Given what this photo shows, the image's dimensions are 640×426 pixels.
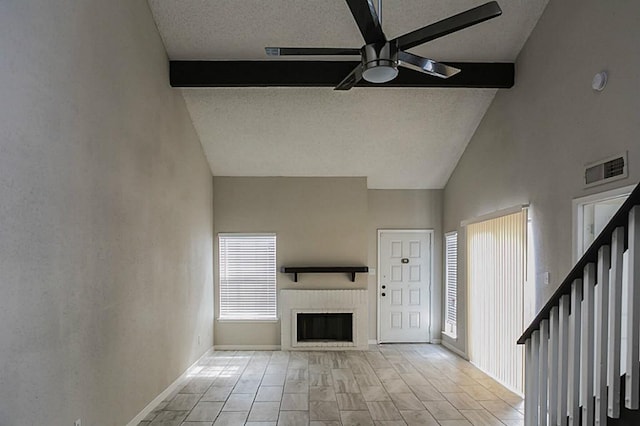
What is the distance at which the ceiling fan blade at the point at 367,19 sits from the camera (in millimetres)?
2588

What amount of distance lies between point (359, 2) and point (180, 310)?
4.45 metres

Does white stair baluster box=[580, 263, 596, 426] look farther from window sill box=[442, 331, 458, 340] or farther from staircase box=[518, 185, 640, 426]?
window sill box=[442, 331, 458, 340]

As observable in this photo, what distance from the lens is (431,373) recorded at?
6184 mm

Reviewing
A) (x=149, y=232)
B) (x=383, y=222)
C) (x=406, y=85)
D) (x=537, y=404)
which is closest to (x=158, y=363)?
(x=149, y=232)

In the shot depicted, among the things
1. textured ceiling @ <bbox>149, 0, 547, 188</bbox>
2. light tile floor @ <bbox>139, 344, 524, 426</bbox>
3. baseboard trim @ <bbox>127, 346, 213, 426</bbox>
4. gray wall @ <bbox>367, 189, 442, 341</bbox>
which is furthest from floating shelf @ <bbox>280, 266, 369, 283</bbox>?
baseboard trim @ <bbox>127, 346, 213, 426</bbox>

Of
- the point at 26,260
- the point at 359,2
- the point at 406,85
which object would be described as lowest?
the point at 26,260

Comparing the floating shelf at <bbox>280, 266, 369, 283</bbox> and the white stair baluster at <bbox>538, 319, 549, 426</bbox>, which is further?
the floating shelf at <bbox>280, 266, 369, 283</bbox>

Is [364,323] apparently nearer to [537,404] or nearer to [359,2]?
[537,404]

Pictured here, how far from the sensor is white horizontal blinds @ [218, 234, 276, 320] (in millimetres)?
7863

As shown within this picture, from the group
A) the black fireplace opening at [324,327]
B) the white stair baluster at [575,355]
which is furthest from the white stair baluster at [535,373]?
the black fireplace opening at [324,327]

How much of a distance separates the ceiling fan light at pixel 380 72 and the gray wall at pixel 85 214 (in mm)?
2006

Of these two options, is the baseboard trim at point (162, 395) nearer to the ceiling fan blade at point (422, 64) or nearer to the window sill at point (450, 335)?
the ceiling fan blade at point (422, 64)

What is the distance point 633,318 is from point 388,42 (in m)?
2.09

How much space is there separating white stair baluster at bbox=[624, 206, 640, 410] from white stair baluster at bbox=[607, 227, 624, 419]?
0.21 feet
